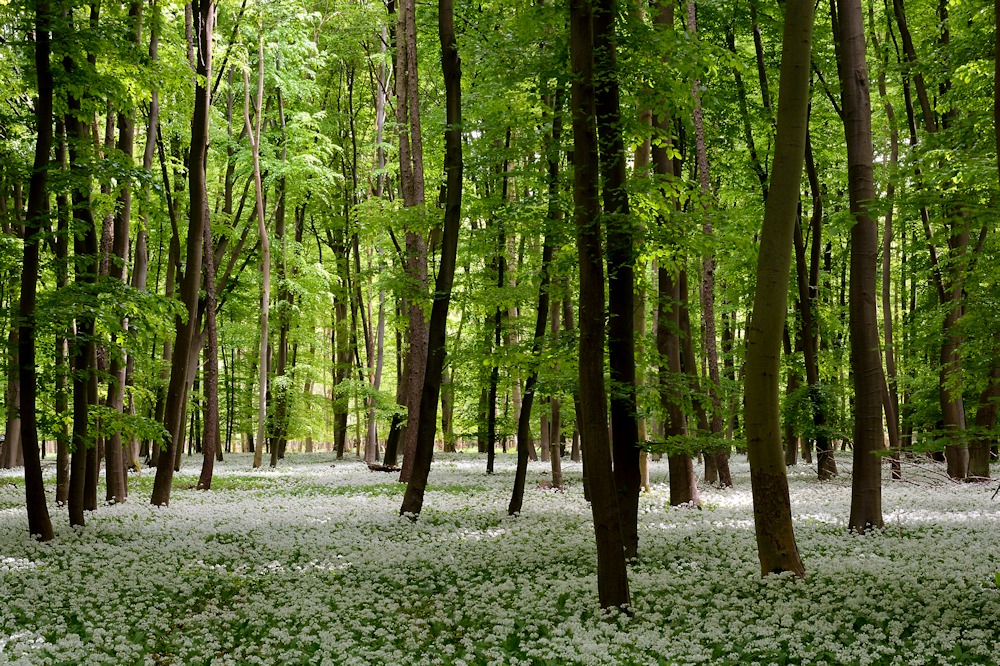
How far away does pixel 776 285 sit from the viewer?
7.46 meters

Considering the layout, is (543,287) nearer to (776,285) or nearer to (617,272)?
(617,272)

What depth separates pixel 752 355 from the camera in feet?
24.8

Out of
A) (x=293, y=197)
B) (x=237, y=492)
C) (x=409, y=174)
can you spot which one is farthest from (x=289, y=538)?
(x=293, y=197)

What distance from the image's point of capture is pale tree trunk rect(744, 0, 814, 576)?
7410 mm

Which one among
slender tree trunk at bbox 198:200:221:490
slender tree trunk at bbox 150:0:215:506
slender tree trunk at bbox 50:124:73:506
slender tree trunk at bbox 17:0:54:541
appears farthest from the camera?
slender tree trunk at bbox 198:200:221:490

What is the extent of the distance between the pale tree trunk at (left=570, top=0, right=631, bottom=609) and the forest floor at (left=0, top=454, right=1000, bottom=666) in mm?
519

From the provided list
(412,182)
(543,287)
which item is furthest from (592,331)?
(412,182)

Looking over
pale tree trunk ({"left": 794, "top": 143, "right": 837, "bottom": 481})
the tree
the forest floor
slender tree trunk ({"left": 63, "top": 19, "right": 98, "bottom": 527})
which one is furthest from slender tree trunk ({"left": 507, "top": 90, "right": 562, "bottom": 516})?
pale tree trunk ({"left": 794, "top": 143, "right": 837, "bottom": 481})

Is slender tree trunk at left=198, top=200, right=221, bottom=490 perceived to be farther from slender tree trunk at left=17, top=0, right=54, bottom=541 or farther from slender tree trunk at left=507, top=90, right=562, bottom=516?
slender tree trunk at left=507, top=90, right=562, bottom=516

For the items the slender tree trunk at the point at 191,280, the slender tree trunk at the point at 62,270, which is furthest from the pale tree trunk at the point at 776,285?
the slender tree trunk at the point at 191,280

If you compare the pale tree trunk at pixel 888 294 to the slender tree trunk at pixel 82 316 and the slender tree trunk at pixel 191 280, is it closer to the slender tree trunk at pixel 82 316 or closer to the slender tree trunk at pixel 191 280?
the slender tree trunk at pixel 191 280

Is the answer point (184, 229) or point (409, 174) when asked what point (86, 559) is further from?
point (184, 229)

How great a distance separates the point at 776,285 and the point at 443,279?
6.26 m

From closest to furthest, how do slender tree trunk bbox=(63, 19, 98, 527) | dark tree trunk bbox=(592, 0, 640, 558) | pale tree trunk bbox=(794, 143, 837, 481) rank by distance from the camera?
dark tree trunk bbox=(592, 0, 640, 558) → slender tree trunk bbox=(63, 19, 98, 527) → pale tree trunk bbox=(794, 143, 837, 481)
